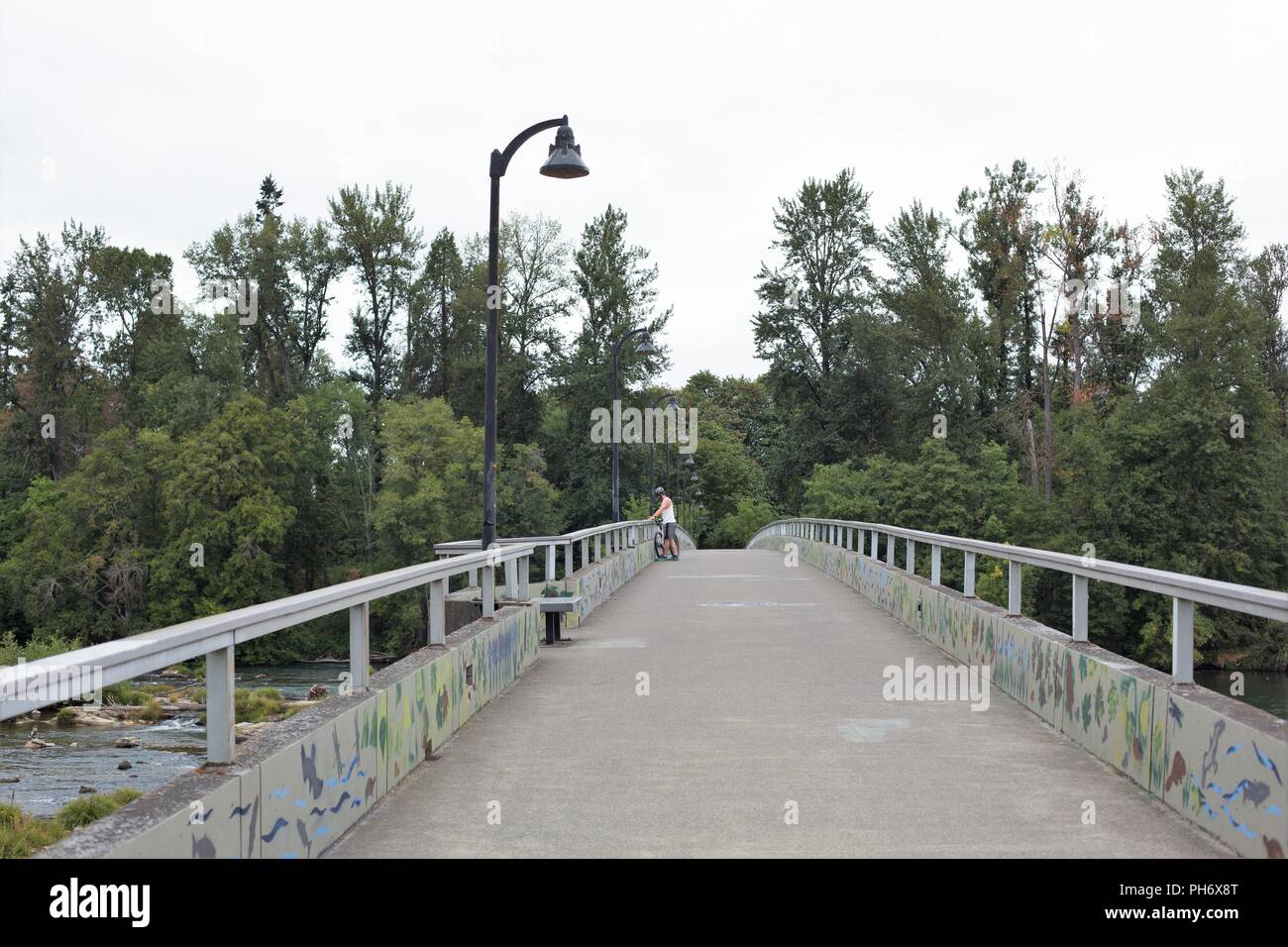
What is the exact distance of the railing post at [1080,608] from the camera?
823 cm

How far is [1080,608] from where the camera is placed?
27.3 ft

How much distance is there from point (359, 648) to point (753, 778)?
7.61ft

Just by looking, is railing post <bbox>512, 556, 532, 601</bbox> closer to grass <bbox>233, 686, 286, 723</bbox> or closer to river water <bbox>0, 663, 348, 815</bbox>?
river water <bbox>0, 663, 348, 815</bbox>

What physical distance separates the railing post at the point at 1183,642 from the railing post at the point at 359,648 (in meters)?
4.02

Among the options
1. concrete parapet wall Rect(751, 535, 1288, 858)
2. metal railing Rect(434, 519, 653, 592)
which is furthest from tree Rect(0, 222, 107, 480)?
concrete parapet wall Rect(751, 535, 1288, 858)

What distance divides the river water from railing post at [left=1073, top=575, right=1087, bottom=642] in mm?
22828

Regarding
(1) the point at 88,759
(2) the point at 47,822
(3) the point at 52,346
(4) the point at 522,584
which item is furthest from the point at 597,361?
(4) the point at 522,584

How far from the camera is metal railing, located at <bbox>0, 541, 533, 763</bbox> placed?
355 cm

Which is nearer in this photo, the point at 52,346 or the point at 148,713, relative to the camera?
the point at 148,713

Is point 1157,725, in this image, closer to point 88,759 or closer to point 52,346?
point 88,759

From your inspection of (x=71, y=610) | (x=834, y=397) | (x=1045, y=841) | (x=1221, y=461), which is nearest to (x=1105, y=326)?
(x=1221, y=461)

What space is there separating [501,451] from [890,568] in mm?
56970

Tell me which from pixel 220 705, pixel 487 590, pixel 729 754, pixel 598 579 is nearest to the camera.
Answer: pixel 220 705

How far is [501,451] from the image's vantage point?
74.0 metres
